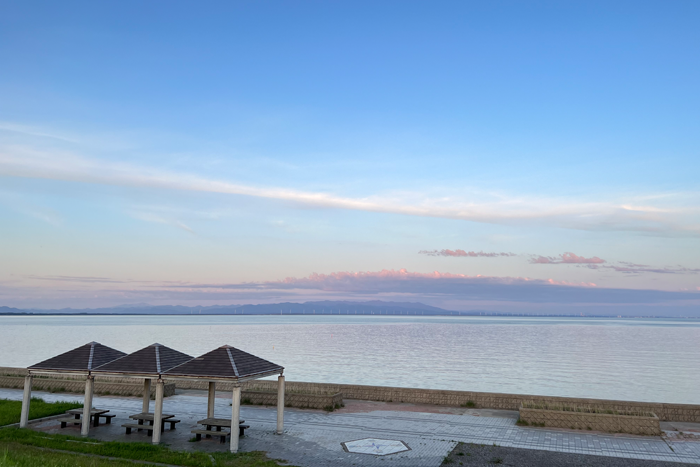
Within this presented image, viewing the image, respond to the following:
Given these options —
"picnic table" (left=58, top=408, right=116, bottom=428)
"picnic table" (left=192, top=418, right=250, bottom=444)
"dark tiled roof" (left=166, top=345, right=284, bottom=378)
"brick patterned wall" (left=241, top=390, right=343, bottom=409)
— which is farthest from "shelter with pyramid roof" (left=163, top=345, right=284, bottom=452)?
"brick patterned wall" (left=241, top=390, right=343, bottom=409)

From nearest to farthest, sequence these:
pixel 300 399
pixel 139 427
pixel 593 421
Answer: pixel 139 427, pixel 593 421, pixel 300 399

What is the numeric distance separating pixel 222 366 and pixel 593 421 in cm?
1307

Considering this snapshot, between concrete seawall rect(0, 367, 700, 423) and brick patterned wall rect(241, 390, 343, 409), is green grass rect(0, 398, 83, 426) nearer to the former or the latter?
concrete seawall rect(0, 367, 700, 423)

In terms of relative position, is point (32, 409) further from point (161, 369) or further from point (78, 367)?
point (161, 369)

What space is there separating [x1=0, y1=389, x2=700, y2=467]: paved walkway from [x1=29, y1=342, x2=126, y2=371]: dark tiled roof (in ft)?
7.39

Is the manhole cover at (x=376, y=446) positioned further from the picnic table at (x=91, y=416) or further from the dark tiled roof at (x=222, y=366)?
the picnic table at (x=91, y=416)

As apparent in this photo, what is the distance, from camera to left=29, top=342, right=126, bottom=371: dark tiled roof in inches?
766

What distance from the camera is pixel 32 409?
73.8 feet

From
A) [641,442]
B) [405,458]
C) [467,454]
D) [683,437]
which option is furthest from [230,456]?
[683,437]

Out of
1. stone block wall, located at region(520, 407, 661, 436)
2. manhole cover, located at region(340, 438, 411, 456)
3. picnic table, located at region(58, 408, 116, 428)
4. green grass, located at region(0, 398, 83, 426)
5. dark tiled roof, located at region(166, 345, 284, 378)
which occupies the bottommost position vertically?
green grass, located at region(0, 398, 83, 426)

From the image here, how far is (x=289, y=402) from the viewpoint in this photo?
80.5ft

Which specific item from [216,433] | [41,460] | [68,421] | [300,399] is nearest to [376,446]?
[216,433]

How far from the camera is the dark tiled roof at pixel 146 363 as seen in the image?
18422 millimetres

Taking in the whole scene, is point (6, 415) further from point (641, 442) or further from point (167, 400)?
point (641, 442)
